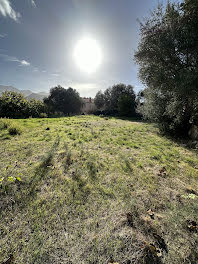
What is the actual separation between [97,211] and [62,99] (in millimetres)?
27436

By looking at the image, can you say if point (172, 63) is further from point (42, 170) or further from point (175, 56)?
point (42, 170)

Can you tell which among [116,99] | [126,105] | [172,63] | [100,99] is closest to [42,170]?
[172,63]

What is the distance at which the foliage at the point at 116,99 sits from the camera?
80.5 feet

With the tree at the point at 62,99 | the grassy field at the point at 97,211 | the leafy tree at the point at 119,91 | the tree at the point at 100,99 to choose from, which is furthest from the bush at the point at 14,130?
the tree at the point at 100,99

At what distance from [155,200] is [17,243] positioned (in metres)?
2.35

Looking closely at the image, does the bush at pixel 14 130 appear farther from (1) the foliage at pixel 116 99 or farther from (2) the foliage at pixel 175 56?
(1) the foliage at pixel 116 99

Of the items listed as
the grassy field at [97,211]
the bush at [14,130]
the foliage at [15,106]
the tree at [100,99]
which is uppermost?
the tree at [100,99]

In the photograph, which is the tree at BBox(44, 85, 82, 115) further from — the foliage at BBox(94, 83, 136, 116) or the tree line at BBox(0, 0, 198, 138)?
the tree line at BBox(0, 0, 198, 138)

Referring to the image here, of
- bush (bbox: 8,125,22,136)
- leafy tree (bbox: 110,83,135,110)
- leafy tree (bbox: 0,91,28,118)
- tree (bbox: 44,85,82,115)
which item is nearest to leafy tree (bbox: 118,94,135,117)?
leafy tree (bbox: 110,83,135,110)

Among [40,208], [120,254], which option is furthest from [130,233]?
[40,208]

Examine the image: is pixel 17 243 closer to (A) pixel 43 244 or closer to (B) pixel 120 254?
(A) pixel 43 244

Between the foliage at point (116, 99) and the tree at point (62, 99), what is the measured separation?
7.65m

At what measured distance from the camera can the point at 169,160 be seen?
393cm

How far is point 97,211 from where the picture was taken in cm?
196
